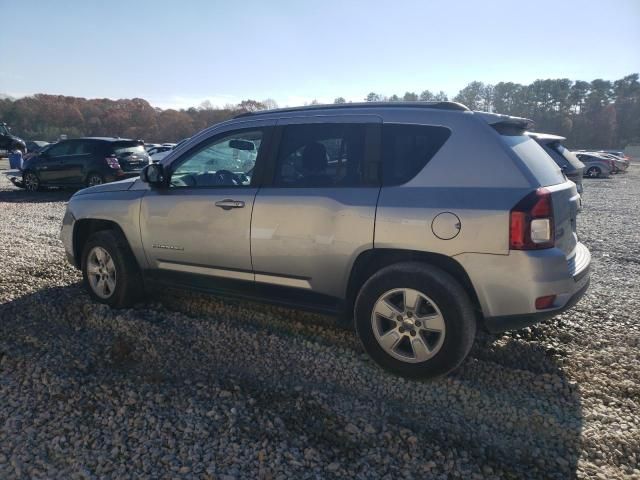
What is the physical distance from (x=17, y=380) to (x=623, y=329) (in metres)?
4.88

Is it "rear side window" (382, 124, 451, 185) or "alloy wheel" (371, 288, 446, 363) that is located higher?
"rear side window" (382, 124, 451, 185)

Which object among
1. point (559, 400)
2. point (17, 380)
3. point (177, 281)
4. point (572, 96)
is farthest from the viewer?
point (572, 96)

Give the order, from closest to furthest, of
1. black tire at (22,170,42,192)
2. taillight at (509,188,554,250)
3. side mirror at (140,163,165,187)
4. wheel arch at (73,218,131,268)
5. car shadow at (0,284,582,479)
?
car shadow at (0,284,582,479)
taillight at (509,188,554,250)
side mirror at (140,163,165,187)
wheel arch at (73,218,131,268)
black tire at (22,170,42,192)

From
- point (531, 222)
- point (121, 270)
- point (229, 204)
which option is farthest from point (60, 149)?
point (531, 222)

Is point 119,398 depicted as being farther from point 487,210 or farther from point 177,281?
point 487,210

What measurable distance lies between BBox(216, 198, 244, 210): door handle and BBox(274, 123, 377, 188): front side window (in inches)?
13.6

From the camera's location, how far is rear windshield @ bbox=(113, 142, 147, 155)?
43.9 feet

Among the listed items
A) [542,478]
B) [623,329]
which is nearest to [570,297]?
[542,478]

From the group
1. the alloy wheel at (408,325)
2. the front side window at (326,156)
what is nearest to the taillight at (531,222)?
the alloy wheel at (408,325)

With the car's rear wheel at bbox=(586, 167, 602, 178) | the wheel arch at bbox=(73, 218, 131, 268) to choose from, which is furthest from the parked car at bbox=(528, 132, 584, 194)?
the car's rear wheel at bbox=(586, 167, 602, 178)

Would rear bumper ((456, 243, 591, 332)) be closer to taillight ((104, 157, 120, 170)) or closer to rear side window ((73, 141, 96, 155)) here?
taillight ((104, 157, 120, 170))

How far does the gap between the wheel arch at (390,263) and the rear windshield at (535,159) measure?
77 centimetres

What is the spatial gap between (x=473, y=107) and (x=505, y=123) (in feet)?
163

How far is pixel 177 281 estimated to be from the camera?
13.6 ft
